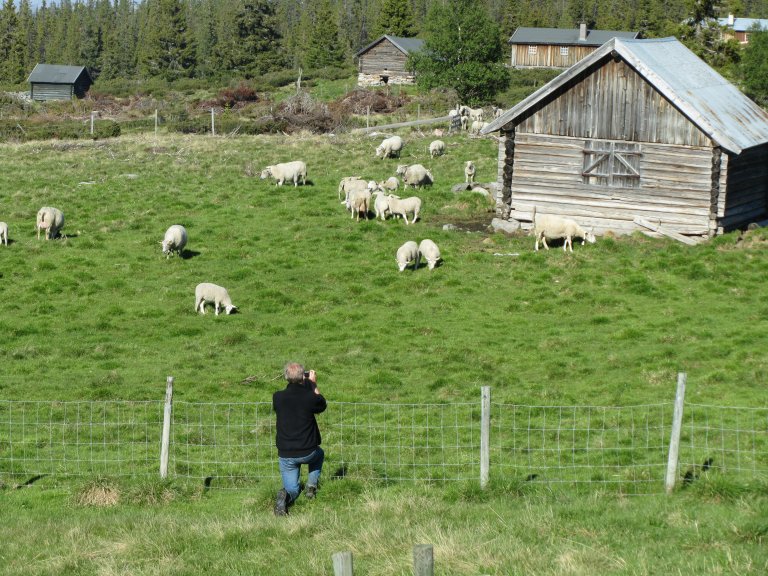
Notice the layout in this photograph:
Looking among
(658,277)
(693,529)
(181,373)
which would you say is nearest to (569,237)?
(658,277)

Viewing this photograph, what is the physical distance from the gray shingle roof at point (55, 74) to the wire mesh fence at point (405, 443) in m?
85.4

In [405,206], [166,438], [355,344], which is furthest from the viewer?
[405,206]

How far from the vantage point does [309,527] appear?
10.8m

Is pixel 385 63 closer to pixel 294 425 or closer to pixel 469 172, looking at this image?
pixel 469 172

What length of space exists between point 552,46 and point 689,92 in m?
70.1

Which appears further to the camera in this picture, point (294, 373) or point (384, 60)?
point (384, 60)

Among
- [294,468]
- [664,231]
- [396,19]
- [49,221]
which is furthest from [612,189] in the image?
[396,19]

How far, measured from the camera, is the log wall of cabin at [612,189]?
29.2 meters

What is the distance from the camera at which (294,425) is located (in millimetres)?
11711

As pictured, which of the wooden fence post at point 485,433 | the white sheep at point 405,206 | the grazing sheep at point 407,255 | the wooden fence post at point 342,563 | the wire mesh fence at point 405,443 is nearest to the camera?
the wooden fence post at point 342,563

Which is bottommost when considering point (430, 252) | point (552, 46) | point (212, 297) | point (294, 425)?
point (212, 297)

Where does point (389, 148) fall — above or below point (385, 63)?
below

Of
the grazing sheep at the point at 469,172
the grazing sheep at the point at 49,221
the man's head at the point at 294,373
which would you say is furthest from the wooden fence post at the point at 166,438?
the grazing sheep at the point at 469,172

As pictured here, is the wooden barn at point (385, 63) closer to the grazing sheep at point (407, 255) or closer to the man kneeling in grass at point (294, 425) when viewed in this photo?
the grazing sheep at point (407, 255)
